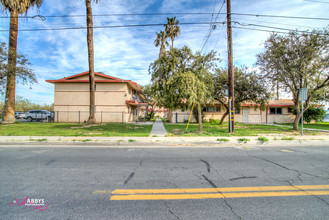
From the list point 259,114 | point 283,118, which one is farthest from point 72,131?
point 283,118

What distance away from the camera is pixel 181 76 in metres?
10.6

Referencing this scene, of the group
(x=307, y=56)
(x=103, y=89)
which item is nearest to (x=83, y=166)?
(x=307, y=56)

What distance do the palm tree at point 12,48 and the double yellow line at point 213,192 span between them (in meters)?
17.9

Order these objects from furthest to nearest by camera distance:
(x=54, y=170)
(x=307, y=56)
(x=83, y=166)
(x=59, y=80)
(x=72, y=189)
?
(x=59, y=80), (x=307, y=56), (x=83, y=166), (x=54, y=170), (x=72, y=189)

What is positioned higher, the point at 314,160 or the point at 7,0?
the point at 7,0

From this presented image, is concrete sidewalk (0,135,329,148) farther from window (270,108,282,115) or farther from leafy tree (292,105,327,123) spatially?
leafy tree (292,105,327,123)

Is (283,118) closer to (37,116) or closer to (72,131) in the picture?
(72,131)

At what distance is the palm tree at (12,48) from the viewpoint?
13.9 meters

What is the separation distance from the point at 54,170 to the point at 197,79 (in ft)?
29.5

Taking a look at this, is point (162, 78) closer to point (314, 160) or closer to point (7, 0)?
point (314, 160)

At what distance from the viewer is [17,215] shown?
2396mm

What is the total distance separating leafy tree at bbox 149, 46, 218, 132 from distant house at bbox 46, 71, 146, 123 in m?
11.3

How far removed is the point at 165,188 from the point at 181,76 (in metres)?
8.26

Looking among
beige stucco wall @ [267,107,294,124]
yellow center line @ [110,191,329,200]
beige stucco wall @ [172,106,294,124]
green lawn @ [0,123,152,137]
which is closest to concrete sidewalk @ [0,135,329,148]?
green lawn @ [0,123,152,137]
